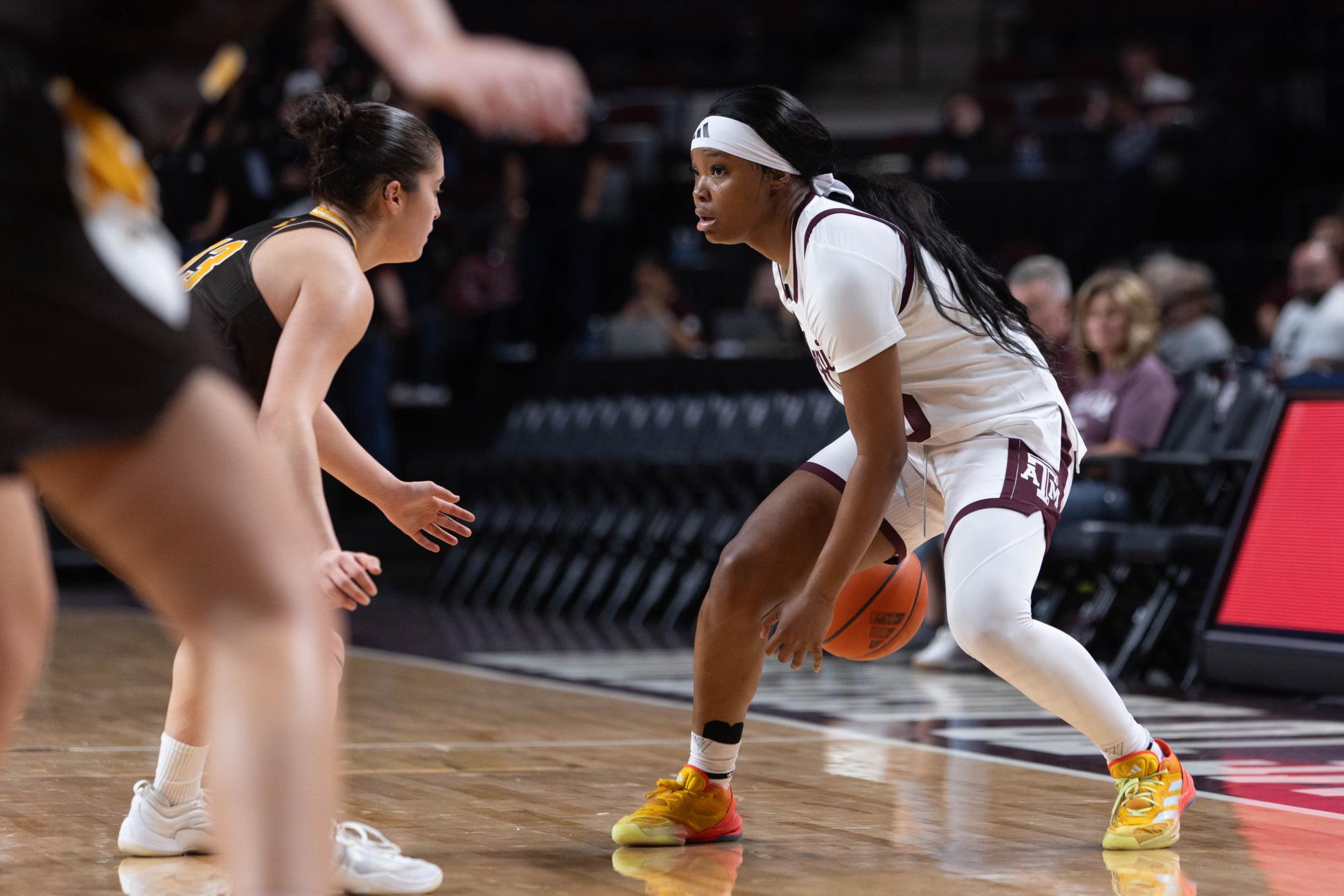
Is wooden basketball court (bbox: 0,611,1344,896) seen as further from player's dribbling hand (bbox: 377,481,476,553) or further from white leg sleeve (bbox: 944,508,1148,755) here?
player's dribbling hand (bbox: 377,481,476,553)

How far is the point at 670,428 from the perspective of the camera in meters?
10.5

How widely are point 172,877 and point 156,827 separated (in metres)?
0.22

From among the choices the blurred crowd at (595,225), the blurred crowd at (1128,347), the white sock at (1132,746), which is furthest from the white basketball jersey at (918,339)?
the blurred crowd at (595,225)

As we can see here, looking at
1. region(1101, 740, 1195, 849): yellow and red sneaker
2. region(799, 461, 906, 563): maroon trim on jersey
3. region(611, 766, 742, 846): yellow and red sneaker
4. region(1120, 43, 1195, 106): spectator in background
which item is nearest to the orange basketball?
region(799, 461, 906, 563): maroon trim on jersey

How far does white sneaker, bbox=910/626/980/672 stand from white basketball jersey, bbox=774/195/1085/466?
376 centimetres

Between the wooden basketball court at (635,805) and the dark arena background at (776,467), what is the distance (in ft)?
0.06

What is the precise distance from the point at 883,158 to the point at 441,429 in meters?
4.27

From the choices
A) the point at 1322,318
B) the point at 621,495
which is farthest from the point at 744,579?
the point at 621,495

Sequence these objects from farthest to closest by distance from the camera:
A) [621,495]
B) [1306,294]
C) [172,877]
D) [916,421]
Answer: [621,495] → [1306,294] → [916,421] → [172,877]

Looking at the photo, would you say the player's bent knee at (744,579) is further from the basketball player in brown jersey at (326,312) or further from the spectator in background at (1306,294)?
the spectator in background at (1306,294)

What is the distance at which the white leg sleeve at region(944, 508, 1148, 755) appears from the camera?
11.4ft

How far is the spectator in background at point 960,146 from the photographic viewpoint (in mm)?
13219

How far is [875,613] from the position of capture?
3734 millimetres

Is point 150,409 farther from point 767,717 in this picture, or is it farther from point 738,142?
point 767,717
